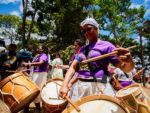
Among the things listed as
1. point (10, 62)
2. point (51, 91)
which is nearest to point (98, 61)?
point (51, 91)

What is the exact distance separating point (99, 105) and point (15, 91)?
4104 millimetres

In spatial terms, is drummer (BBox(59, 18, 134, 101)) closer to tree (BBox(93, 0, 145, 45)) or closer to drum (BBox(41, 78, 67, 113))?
drum (BBox(41, 78, 67, 113))

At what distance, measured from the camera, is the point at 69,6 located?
3241cm

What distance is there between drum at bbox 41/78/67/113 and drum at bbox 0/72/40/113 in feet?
1.76

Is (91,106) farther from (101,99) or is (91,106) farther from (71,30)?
(71,30)

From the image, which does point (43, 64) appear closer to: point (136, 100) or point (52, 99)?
point (52, 99)

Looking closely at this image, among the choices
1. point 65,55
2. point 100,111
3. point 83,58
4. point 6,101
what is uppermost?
point 83,58

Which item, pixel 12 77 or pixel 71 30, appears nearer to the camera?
pixel 12 77

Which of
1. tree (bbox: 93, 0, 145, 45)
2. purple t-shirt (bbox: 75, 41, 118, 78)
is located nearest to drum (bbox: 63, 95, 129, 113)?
purple t-shirt (bbox: 75, 41, 118, 78)

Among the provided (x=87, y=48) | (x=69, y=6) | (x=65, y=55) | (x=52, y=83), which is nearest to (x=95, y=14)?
(x=69, y=6)

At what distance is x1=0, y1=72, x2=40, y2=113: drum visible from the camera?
7.62 m

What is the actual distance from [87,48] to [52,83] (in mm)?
3994

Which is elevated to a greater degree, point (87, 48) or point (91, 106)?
point (87, 48)

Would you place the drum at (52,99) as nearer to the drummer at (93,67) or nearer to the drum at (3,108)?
the drum at (3,108)
